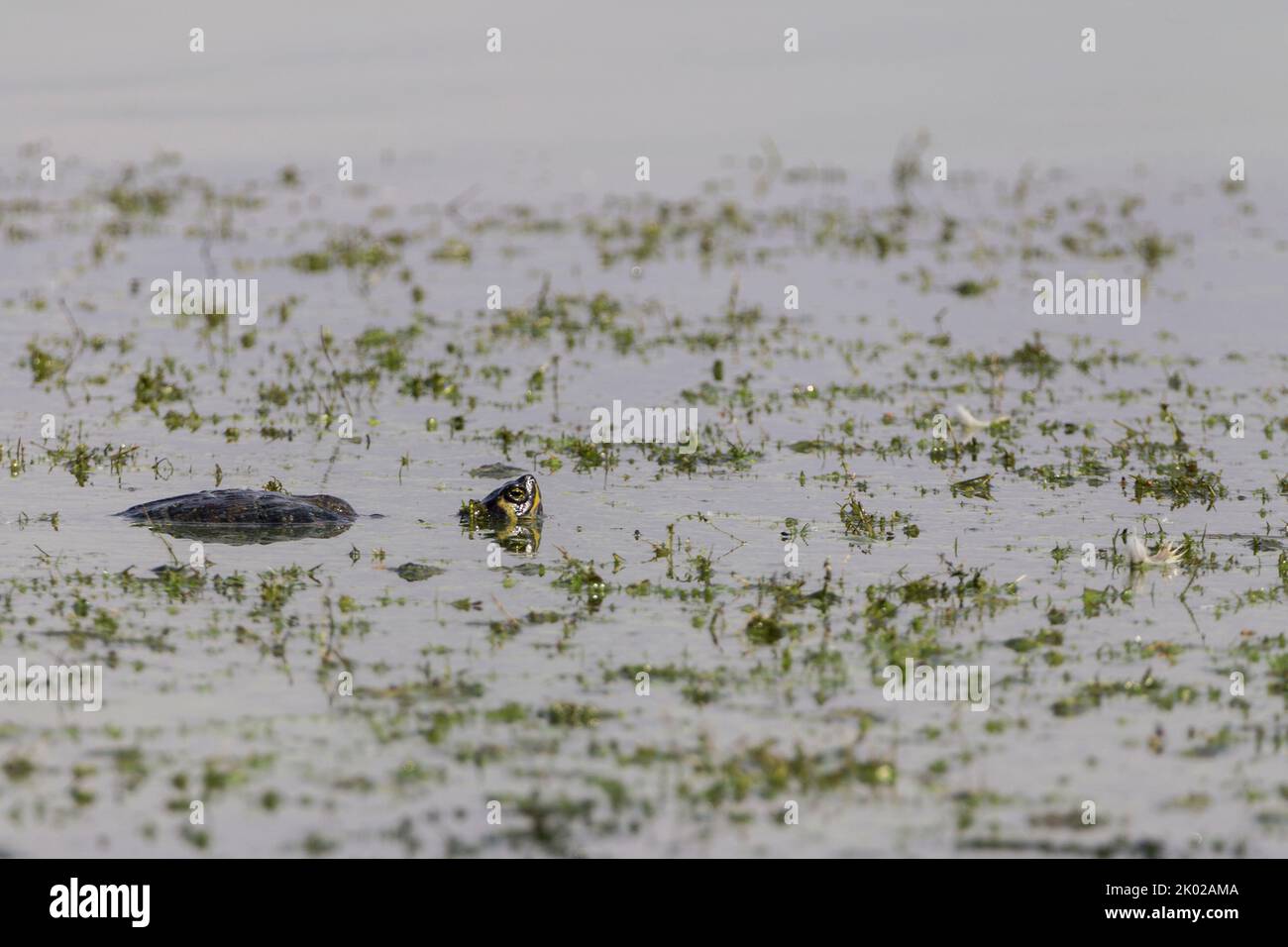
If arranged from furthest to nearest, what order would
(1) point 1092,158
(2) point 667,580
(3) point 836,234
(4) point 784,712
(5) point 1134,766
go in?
(1) point 1092,158, (3) point 836,234, (2) point 667,580, (4) point 784,712, (5) point 1134,766

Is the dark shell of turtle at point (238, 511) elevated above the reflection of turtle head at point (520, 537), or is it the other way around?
the dark shell of turtle at point (238, 511)

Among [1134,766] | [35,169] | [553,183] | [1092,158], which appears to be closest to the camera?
[1134,766]

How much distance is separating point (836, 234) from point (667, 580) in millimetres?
31881

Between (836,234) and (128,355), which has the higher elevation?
(836,234)

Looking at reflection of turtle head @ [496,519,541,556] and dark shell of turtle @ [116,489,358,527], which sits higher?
dark shell of turtle @ [116,489,358,527]

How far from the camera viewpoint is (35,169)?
189 ft

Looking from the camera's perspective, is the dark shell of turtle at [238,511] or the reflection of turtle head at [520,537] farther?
the dark shell of turtle at [238,511]

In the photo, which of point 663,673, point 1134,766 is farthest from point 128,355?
point 1134,766

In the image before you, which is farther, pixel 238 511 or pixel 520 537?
pixel 238 511

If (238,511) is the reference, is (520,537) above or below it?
below

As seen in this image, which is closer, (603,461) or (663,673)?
(663,673)

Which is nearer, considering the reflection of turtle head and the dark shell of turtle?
the reflection of turtle head

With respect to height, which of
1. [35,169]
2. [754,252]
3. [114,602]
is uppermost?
[35,169]

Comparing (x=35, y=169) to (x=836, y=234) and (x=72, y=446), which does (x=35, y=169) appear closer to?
(x=836, y=234)
